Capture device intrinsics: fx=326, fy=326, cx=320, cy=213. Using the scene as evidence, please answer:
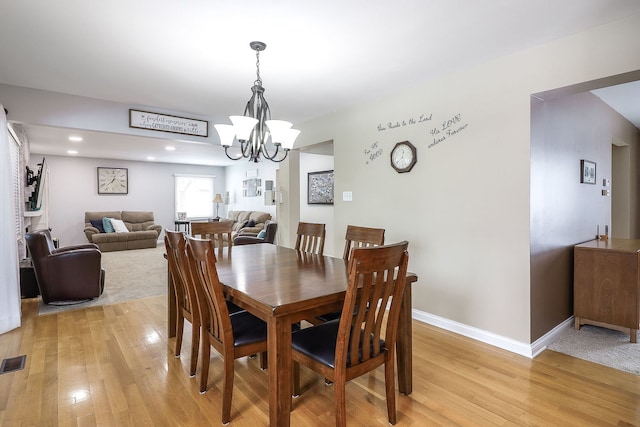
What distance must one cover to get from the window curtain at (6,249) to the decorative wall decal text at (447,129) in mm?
3814

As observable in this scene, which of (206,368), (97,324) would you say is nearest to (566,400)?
(206,368)

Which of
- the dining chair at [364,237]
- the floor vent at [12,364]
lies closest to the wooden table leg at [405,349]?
the dining chair at [364,237]

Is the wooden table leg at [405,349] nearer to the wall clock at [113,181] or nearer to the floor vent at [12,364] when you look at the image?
the floor vent at [12,364]

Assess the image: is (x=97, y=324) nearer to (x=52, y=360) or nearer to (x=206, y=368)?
(x=52, y=360)

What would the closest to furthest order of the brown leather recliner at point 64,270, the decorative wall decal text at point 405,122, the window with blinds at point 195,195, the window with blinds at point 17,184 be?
the decorative wall decal text at point 405,122 → the brown leather recliner at point 64,270 → the window with blinds at point 17,184 → the window with blinds at point 195,195

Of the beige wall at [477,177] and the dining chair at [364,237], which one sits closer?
the beige wall at [477,177]

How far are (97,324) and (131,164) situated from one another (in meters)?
6.75

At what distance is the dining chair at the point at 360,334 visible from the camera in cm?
143

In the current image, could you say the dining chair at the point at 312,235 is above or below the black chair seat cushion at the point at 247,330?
above

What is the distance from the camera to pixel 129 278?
4.93 metres

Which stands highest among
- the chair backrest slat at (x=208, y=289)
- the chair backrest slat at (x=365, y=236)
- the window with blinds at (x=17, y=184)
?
the window with blinds at (x=17, y=184)

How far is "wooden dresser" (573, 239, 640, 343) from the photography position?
2672mm

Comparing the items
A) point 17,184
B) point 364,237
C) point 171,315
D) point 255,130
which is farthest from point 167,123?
point 364,237

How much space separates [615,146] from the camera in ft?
15.2
